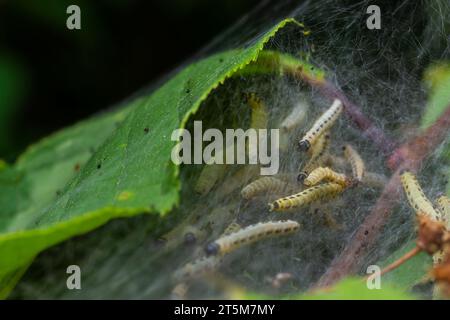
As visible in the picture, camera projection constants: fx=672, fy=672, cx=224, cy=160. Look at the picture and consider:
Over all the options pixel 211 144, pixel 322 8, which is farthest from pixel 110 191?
pixel 322 8

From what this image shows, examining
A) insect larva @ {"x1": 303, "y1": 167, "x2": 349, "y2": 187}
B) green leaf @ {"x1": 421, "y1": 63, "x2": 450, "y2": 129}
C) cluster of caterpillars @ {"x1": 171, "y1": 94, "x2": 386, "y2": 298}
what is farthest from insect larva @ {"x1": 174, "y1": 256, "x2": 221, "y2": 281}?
green leaf @ {"x1": 421, "y1": 63, "x2": 450, "y2": 129}

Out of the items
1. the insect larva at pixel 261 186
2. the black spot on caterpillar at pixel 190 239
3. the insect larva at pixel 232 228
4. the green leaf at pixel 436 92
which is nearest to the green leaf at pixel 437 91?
the green leaf at pixel 436 92

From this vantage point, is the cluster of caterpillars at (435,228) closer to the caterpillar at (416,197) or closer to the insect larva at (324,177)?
the caterpillar at (416,197)

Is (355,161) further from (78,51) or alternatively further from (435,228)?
(78,51)

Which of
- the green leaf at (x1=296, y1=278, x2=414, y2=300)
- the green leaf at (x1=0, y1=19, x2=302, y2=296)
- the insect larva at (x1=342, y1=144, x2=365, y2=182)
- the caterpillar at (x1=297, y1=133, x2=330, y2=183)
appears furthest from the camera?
the insect larva at (x1=342, y1=144, x2=365, y2=182)

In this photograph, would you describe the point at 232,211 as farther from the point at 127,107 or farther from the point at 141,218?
the point at 127,107

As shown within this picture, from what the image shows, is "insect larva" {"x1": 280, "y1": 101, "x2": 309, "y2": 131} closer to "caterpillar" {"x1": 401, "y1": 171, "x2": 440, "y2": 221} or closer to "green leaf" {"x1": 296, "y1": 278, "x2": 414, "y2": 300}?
"caterpillar" {"x1": 401, "y1": 171, "x2": 440, "y2": 221}

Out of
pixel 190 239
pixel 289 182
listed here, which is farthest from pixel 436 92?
pixel 190 239
